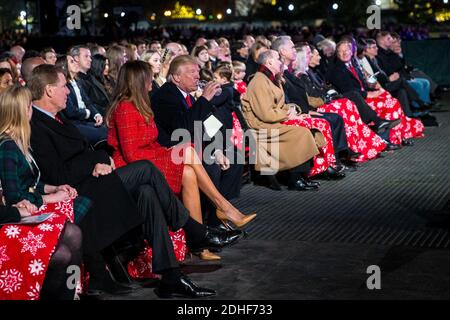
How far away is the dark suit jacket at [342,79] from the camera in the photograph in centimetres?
1293

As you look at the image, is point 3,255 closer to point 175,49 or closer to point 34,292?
point 34,292

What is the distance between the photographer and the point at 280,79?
10.5 metres

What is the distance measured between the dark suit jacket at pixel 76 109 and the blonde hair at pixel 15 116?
386 centimetres

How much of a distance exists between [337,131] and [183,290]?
221 inches

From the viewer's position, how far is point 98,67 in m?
10.6

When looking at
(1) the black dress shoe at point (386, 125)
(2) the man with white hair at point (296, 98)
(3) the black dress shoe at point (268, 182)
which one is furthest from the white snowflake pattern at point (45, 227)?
(1) the black dress shoe at point (386, 125)

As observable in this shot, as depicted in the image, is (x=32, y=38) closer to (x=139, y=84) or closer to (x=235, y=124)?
(x=235, y=124)

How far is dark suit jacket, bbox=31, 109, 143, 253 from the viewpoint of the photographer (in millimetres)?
5996

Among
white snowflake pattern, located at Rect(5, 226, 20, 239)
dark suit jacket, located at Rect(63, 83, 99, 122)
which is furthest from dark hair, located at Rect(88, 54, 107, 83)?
white snowflake pattern, located at Rect(5, 226, 20, 239)

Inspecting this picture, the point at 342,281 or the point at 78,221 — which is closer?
the point at 78,221

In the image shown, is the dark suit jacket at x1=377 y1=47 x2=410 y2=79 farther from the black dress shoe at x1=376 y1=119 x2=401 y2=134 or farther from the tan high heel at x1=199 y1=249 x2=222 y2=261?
the tan high heel at x1=199 y1=249 x2=222 y2=261
